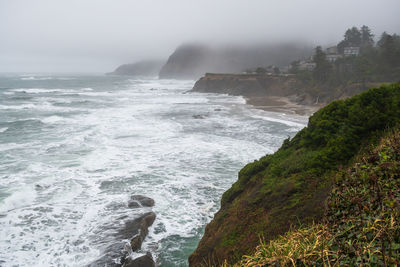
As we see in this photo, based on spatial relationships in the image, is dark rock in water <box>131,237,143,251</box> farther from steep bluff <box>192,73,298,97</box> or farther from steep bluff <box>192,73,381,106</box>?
steep bluff <box>192,73,298,97</box>

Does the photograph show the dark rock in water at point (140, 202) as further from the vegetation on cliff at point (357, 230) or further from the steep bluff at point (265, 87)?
the steep bluff at point (265, 87)

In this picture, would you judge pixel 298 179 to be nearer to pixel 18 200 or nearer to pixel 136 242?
pixel 136 242

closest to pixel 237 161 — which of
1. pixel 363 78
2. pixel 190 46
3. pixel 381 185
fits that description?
pixel 381 185

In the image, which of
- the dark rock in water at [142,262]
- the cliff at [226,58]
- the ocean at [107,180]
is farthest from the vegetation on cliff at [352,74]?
the cliff at [226,58]

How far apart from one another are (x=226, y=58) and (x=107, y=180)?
158 metres

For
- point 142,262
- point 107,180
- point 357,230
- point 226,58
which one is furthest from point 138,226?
point 226,58

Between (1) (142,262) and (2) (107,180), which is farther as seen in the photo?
(2) (107,180)

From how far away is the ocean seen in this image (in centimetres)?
891

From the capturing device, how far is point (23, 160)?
16.5 m

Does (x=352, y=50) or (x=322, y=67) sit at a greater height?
(x=352, y=50)

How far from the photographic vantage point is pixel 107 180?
13703 millimetres

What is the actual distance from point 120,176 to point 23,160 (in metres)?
6.89

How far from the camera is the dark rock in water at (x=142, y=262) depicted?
761 centimetres

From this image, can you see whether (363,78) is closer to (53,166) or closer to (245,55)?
(53,166)
